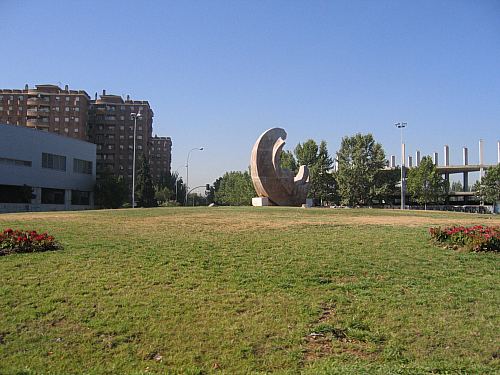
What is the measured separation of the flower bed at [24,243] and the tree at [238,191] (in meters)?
59.5

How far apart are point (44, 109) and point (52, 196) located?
30.9 m

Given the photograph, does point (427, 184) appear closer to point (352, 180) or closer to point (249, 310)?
point (352, 180)

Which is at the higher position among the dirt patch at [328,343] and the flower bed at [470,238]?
the flower bed at [470,238]

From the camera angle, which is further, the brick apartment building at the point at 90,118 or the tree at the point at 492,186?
the brick apartment building at the point at 90,118

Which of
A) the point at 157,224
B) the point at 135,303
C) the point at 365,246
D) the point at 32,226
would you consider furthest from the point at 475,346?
the point at 32,226

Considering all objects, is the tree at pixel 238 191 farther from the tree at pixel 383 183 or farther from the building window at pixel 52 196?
the building window at pixel 52 196

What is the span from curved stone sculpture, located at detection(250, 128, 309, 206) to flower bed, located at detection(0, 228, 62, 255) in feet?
82.4

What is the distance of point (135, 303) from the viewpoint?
26.3ft

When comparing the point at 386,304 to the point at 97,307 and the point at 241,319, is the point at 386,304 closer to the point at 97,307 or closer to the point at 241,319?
the point at 241,319

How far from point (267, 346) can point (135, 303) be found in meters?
2.60

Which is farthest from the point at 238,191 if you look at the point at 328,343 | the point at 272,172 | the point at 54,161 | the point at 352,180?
the point at 328,343

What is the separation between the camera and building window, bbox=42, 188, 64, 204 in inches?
2324

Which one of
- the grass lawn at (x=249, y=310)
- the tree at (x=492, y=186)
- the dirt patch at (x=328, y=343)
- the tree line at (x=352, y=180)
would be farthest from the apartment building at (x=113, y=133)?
the dirt patch at (x=328, y=343)

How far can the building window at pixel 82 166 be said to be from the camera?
64.4 m
